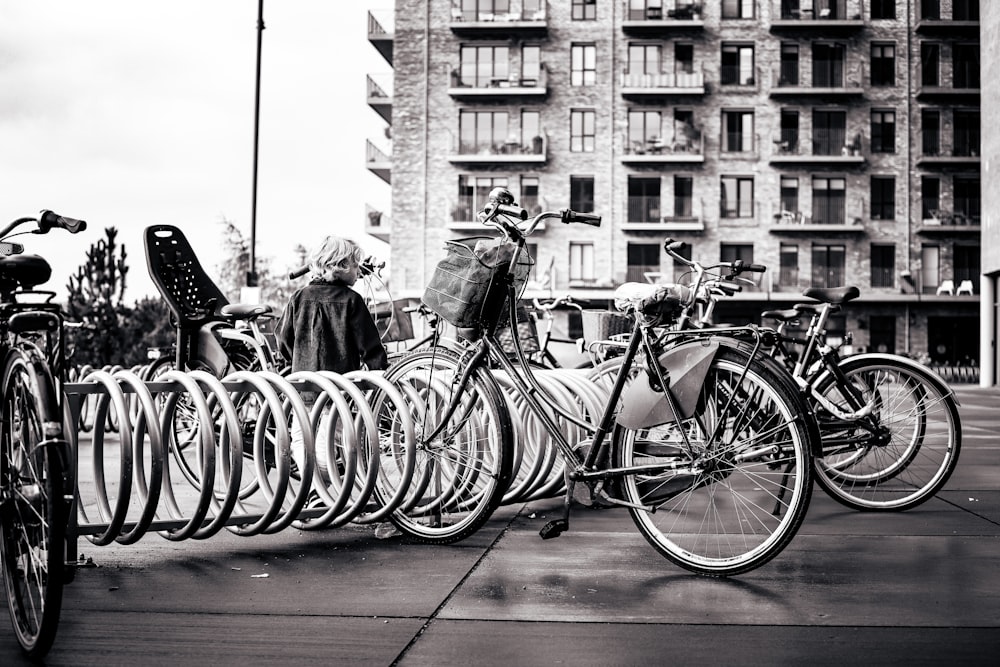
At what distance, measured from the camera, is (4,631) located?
3734 millimetres

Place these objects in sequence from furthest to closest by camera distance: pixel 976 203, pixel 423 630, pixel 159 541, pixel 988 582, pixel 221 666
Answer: pixel 976 203, pixel 159 541, pixel 988 582, pixel 423 630, pixel 221 666

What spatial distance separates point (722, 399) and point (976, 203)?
52.6 metres

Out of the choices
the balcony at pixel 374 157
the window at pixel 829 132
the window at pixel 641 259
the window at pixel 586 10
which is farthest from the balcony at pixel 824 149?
the balcony at pixel 374 157

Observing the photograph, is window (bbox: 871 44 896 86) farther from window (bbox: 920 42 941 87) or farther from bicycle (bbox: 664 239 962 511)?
bicycle (bbox: 664 239 962 511)

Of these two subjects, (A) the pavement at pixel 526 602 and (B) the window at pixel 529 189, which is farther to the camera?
(B) the window at pixel 529 189

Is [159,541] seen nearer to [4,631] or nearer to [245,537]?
[245,537]

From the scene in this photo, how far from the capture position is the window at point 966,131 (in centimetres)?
5228

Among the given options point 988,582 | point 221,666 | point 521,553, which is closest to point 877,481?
point 988,582

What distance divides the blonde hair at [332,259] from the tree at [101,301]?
1098 centimetres

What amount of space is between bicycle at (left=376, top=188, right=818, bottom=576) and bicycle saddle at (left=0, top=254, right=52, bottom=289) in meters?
1.85

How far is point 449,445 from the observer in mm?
5312

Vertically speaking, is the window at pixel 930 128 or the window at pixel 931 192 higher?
the window at pixel 930 128

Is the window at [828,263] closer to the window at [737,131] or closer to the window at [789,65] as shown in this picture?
the window at [737,131]

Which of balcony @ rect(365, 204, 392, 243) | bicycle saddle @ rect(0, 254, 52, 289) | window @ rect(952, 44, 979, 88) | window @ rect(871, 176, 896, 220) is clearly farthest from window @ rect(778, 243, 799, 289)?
bicycle saddle @ rect(0, 254, 52, 289)
